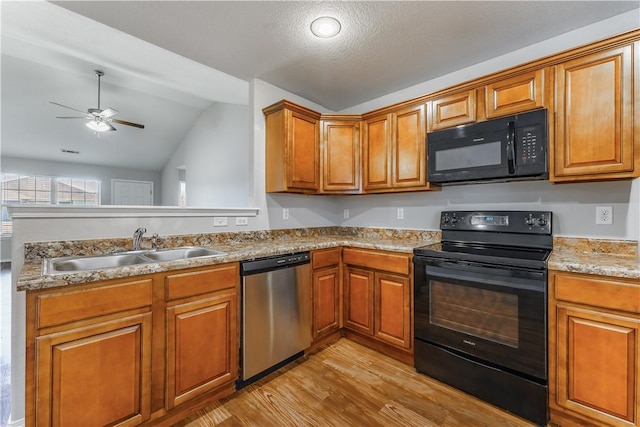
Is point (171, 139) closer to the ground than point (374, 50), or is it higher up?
higher up

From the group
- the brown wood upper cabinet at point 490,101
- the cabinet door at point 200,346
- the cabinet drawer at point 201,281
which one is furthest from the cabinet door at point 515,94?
A: the cabinet door at point 200,346

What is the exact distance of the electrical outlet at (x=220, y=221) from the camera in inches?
95.8

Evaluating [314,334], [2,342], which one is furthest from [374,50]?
[2,342]

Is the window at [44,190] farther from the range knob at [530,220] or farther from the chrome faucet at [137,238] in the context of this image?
the range knob at [530,220]

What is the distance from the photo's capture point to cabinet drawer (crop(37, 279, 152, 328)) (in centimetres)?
120

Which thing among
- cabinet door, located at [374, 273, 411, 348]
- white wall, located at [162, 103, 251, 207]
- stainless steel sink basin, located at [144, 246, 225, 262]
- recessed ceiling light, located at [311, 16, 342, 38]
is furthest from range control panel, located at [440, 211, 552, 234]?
white wall, located at [162, 103, 251, 207]

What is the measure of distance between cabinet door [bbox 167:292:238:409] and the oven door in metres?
1.36

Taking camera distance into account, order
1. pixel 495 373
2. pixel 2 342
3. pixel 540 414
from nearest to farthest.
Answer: pixel 540 414, pixel 495 373, pixel 2 342

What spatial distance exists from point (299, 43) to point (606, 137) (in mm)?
2112

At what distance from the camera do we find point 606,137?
1.66m

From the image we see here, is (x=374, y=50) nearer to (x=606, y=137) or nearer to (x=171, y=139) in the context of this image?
(x=606, y=137)

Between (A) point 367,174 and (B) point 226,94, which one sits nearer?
(A) point 367,174

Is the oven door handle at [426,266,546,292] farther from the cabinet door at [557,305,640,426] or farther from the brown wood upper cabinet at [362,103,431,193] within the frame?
the brown wood upper cabinet at [362,103,431,193]

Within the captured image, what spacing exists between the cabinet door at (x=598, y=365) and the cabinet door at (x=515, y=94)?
131 centimetres
